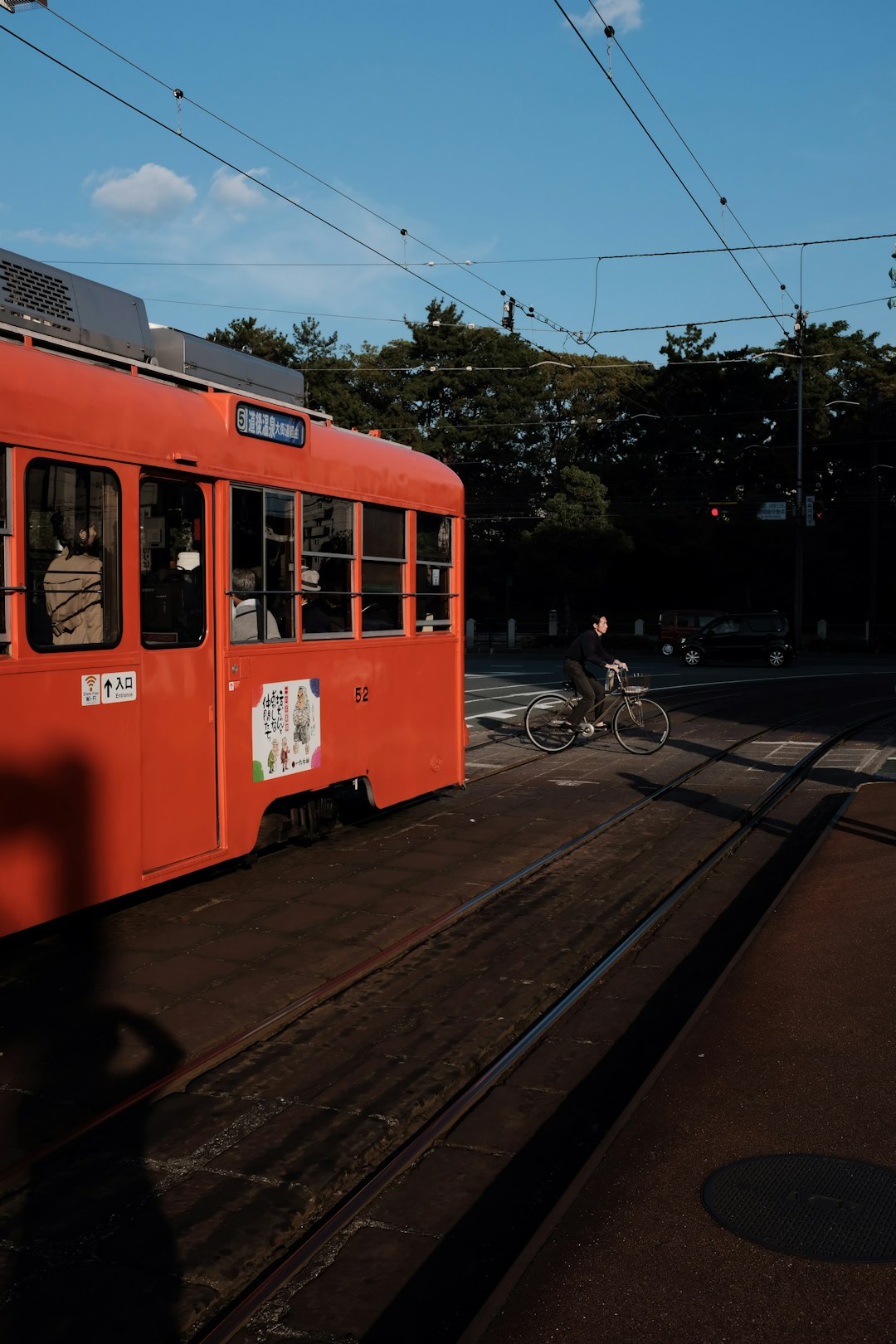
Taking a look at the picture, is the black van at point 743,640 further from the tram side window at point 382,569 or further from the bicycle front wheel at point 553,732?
the tram side window at point 382,569

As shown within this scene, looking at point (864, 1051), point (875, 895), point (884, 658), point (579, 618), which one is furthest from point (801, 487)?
point (864, 1051)

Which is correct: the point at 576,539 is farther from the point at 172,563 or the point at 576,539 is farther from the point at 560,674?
the point at 172,563

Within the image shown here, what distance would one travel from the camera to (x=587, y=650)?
49.7 ft

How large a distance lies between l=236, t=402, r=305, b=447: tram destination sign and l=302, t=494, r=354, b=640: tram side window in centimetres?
42

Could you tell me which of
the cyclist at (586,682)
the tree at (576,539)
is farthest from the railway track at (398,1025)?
the tree at (576,539)

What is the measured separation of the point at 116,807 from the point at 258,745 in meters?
1.51

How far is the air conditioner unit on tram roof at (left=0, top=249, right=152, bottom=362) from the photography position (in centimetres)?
639

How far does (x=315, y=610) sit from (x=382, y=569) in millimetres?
1206

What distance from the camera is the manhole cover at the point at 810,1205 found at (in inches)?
142

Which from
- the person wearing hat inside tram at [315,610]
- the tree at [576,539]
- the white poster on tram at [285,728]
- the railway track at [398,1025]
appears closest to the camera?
the railway track at [398,1025]

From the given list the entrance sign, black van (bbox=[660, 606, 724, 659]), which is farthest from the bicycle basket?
black van (bbox=[660, 606, 724, 659])

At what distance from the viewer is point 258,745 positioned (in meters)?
7.95

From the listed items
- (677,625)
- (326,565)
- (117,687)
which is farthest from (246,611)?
(677,625)

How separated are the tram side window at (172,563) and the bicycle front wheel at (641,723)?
9.36 meters
